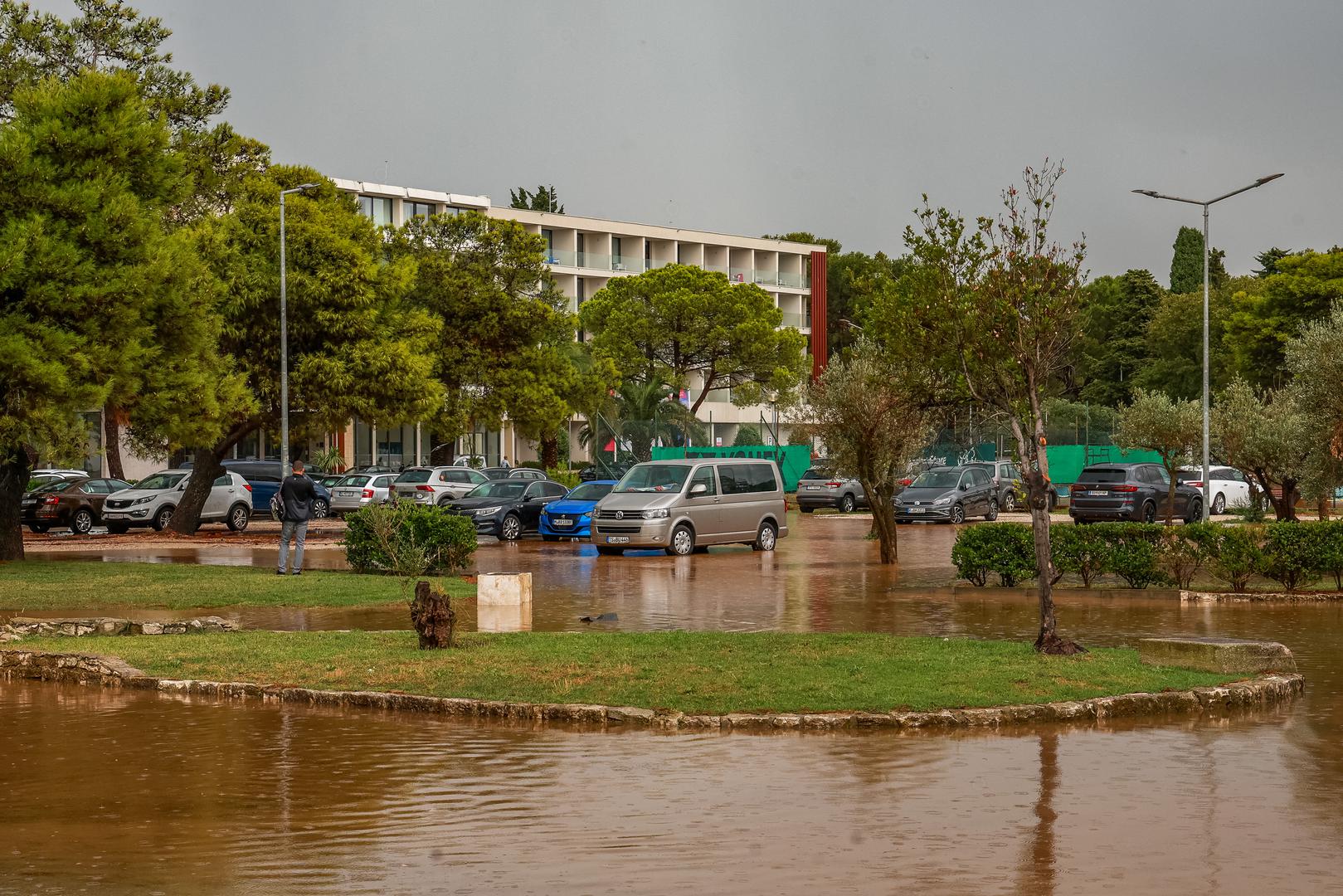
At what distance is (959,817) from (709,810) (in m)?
1.31

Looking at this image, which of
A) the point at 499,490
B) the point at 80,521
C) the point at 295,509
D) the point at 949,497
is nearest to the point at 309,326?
the point at 499,490

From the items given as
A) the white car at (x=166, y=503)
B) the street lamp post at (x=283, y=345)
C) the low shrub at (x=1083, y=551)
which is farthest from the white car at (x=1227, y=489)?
the white car at (x=166, y=503)

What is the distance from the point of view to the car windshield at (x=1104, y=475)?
39.0 m

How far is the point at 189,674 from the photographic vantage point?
12625mm

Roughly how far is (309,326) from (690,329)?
3948 cm

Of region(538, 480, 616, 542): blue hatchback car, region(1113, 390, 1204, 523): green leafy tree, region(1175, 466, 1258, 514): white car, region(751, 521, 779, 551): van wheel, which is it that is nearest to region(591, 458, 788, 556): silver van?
region(751, 521, 779, 551): van wheel

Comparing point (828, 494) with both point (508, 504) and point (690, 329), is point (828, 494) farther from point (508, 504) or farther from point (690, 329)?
point (690, 329)

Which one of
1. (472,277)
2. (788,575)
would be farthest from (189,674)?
(472,277)

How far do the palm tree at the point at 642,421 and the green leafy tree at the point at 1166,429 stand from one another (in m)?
22.0

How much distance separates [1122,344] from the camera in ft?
282

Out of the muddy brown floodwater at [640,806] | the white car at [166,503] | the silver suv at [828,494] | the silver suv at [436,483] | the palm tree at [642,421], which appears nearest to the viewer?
the muddy brown floodwater at [640,806]

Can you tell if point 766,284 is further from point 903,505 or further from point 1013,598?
point 1013,598

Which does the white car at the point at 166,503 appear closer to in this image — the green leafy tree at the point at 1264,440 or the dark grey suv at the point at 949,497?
the dark grey suv at the point at 949,497

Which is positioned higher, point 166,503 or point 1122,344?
point 1122,344
